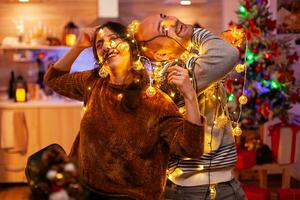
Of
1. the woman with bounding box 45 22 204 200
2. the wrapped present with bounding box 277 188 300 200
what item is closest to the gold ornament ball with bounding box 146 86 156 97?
the woman with bounding box 45 22 204 200

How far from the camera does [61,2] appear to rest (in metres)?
4.65

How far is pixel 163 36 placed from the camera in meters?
1.33

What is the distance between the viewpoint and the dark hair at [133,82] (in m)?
1.31

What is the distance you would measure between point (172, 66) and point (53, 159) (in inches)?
19.0

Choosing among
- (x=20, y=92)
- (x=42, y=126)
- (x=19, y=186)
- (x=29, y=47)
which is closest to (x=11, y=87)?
(x=20, y=92)

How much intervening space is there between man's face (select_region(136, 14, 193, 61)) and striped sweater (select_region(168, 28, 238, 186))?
4cm

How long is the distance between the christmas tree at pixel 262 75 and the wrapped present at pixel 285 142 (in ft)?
0.33

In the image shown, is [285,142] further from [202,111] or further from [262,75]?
[202,111]

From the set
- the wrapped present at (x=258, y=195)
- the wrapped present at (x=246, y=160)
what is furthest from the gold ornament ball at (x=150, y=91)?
the wrapped present at (x=246, y=160)

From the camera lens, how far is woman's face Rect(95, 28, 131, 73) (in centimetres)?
134

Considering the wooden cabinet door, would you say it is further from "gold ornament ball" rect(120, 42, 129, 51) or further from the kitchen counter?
"gold ornament ball" rect(120, 42, 129, 51)

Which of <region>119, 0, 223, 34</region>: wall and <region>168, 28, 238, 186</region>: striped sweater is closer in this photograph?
<region>168, 28, 238, 186</region>: striped sweater

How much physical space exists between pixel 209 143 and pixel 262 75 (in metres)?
2.57

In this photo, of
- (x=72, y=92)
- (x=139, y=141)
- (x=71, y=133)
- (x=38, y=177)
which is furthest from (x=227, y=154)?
(x=71, y=133)
